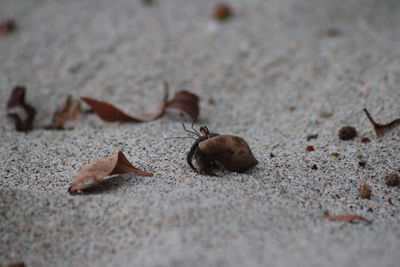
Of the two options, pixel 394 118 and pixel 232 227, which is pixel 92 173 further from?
pixel 394 118

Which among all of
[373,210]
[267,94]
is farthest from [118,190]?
[267,94]

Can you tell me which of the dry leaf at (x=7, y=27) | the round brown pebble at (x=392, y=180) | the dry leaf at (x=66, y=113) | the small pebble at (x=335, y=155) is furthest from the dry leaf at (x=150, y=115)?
the dry leaf at (x=7, y=27)

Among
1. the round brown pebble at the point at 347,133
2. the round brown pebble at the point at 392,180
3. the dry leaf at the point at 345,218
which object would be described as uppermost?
the round brown pebble at the point at 347,133

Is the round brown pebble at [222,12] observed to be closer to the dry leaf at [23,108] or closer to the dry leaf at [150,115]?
the dry leaf at [150,115]

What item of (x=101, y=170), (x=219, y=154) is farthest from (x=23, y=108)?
(x=219, y=154)

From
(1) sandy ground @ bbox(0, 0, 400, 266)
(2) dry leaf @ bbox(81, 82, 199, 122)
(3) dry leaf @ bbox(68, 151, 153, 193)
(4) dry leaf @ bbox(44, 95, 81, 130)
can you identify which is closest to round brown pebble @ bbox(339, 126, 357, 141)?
(1) sandy ground @ bbox(0, 0, 400, 266)

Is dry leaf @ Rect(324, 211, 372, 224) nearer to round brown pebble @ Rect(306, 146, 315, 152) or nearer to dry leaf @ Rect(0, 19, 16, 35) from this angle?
round brown pebble @ Rect(306, 146, 315, 152)
